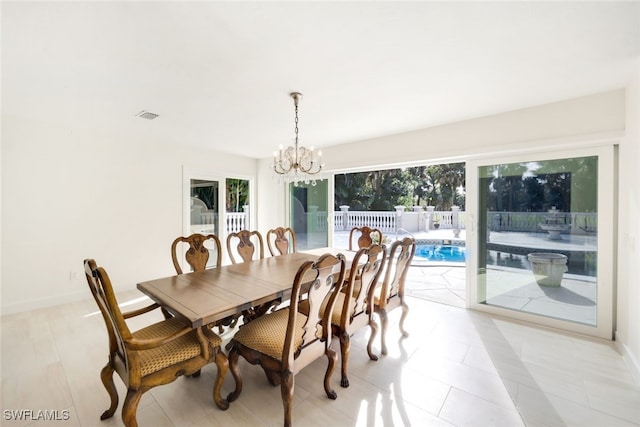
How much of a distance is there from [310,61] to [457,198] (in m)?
10.6

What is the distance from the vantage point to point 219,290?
1842 millimetres

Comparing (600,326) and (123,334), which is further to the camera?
(600,326)

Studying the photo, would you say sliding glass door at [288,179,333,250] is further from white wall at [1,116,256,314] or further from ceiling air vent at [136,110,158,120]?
ceiling air vent at [136,110,158,120]

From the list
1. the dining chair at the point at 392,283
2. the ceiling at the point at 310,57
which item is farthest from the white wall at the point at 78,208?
the dining chair at the point at 392,283

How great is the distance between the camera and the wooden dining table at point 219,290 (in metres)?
1.51

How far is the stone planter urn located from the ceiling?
1663 mm

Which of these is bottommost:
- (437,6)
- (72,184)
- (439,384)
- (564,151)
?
(439,384)

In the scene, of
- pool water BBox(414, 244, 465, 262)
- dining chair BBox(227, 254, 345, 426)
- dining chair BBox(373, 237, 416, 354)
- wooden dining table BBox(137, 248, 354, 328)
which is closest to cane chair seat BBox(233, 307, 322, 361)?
dining chair BBox(227, 254, 345, 426)

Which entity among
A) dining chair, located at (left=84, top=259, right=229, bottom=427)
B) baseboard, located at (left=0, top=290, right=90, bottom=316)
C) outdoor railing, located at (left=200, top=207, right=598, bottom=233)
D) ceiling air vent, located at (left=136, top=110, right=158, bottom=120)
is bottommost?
baseboard, located at (left=0, top=290, right=90, bottom=316)

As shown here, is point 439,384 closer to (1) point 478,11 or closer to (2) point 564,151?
(1) point 478,11

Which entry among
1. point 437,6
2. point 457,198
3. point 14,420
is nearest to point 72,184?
point 14,420

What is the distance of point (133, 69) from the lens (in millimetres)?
2023

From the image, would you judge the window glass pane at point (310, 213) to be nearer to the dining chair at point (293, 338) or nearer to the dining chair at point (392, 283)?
the dining chair at point (392, 283)

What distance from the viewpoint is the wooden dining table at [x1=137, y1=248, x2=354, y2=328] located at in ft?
4.94
